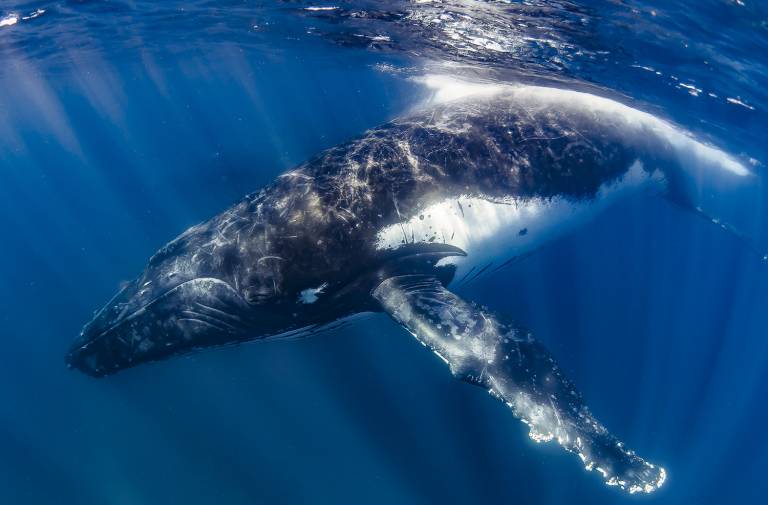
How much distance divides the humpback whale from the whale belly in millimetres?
26

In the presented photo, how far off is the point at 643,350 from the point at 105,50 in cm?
3194

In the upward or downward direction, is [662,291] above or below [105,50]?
below

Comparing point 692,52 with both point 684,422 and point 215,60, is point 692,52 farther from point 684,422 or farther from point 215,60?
point 215,60

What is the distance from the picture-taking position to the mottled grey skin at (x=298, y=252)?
22.3 ft

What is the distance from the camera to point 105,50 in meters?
27.1

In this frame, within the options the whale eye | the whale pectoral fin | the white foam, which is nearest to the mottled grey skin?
the whale eye

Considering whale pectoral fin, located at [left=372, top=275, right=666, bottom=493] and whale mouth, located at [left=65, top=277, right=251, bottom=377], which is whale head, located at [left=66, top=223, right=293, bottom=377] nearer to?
whale mouth, located at [left=65, top=277, right=251, bottom=377]

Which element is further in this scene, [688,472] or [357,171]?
[688,472]

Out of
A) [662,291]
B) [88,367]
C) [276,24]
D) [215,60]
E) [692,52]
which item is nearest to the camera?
[88,367]

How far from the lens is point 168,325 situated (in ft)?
22.3

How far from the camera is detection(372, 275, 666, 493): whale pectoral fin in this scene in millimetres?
5250

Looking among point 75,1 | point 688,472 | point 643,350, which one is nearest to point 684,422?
point 688,472

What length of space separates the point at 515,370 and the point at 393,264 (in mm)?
2377

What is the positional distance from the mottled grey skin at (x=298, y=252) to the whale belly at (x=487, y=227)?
0.50ft
